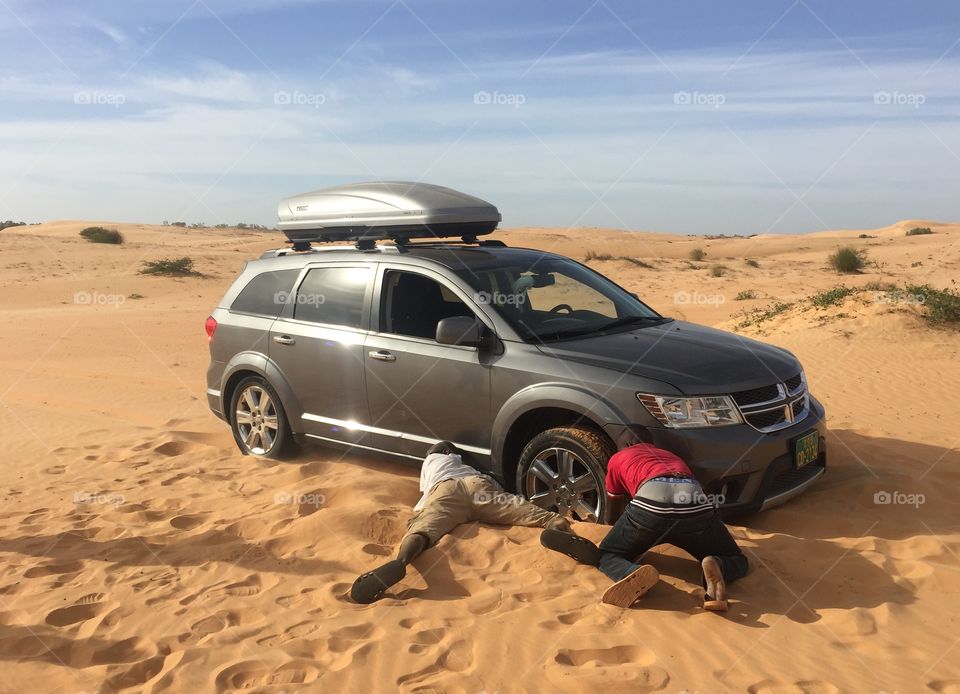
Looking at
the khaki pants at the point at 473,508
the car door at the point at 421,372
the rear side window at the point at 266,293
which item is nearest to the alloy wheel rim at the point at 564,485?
the khaki pants at the point at 473,508

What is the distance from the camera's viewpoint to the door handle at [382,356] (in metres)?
6.28

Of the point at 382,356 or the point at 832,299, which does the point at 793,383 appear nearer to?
the point at 382,356

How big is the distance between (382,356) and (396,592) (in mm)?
2141

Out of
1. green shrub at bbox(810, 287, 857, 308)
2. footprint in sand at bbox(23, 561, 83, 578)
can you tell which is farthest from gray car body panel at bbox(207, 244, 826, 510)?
green shrub at bbox(810, 287, 857, 308)

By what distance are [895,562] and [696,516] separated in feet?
4.47

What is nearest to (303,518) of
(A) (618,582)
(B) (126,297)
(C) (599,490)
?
(C) (599,490)

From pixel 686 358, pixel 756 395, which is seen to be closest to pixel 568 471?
pixel 686 358

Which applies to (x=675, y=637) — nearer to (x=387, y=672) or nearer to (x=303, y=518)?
(x=387, y=672)

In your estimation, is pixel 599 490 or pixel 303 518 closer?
pixel 599 490

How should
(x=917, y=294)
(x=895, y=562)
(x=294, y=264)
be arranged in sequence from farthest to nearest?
(x=917, y=294)
(x=294, y=264)
(x=895, y=562)

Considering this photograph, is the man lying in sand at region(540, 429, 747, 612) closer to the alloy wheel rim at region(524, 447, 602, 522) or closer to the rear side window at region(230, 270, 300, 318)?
the alloy wheel rim at region(524, 447, 602, 522)

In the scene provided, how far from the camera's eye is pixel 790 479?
551 centimetres

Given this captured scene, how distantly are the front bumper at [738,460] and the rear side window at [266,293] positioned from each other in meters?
3.36

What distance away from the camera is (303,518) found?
566 centimetres
